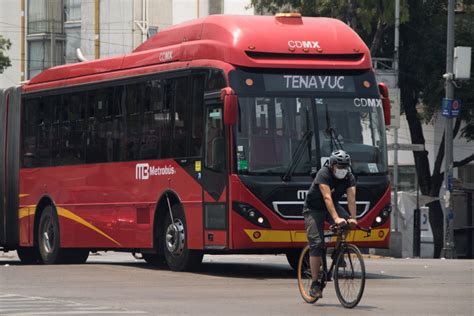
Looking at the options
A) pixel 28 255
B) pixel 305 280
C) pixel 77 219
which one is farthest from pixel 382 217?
pixel 28 255

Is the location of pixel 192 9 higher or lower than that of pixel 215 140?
higher

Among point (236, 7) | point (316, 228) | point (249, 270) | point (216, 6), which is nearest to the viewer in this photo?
point (316, 228)

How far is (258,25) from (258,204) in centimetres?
274

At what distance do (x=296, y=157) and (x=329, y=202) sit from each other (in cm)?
458

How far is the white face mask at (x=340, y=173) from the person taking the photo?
1538 centimetres

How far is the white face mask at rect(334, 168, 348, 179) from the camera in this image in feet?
50.4

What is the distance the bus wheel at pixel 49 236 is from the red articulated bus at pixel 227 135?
127cm

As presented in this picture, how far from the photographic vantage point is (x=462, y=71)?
37531 millimetres

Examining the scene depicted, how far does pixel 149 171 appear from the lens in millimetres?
21969

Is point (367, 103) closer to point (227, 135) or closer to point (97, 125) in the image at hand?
point (227, 135)

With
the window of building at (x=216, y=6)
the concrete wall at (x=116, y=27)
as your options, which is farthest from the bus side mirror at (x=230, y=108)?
the concrete wall at (x=116, y=27)

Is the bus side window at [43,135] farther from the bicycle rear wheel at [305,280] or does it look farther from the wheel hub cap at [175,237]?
the bicycle rear wheel at [305,280]

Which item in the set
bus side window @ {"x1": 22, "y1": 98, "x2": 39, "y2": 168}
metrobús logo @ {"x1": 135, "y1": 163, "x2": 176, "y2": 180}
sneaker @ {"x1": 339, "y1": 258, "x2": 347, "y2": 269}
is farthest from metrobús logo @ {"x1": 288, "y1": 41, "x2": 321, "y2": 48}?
bus side window @ {"x1": 22, "y1": 98, "x2": 39, "y2": 168}

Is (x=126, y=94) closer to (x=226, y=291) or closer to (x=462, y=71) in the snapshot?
(x=226, y=291)
